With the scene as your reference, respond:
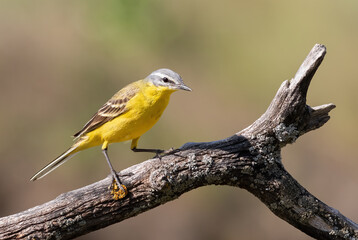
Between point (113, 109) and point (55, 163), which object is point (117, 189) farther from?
point (55, 163)

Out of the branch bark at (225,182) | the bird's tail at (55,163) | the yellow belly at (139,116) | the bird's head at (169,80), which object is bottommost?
the branch bark at (225,182)

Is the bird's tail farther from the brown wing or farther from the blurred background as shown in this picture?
the blurred background

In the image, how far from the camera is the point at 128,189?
13.9 ft

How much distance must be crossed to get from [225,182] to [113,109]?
1284 millimetres

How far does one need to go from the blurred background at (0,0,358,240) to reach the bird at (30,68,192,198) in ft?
8.61

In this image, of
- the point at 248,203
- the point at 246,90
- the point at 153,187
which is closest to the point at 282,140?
the point at 153,187

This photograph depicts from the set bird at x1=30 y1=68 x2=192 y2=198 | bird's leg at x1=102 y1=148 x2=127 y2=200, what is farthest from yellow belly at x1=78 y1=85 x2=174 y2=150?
bird's leg at x1=102 y1=148 x2=127 y2=200

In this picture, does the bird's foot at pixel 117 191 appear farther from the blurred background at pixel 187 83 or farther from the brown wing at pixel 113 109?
the blurred background at pixel 187 83

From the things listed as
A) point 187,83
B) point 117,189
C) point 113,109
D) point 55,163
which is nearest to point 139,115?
point 113,109

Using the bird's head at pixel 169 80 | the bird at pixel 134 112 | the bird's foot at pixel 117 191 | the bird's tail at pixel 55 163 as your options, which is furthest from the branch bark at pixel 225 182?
the bird's tail at pixel 55 163

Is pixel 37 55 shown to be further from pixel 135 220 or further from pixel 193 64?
pixel 135 220

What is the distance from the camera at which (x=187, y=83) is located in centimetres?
823

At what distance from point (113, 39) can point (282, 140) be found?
4.61 meters

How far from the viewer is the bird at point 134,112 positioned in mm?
4570
